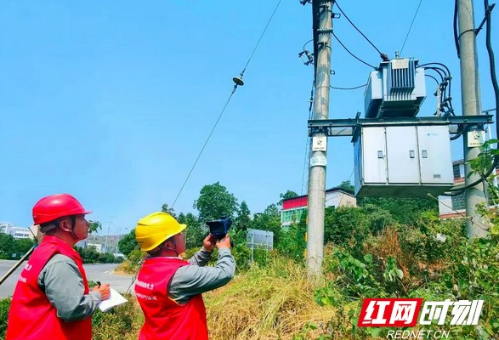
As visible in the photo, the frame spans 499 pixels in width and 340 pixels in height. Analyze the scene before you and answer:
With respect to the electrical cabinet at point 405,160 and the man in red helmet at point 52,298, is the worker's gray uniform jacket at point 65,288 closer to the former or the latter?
the man in red helmet at point 52,298

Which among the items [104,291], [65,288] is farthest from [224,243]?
[65,288]

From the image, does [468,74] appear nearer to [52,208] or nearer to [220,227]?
[220,227]

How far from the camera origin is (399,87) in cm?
504

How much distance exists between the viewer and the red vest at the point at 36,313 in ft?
6.89

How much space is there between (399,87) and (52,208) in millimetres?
4540

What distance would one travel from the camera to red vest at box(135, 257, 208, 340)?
2.18 m

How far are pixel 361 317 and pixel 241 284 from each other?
2.37 m

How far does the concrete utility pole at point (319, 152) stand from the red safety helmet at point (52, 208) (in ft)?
10.8

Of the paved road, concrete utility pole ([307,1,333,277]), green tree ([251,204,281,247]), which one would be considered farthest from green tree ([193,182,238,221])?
concrete utility pole ([307,1,333,277])

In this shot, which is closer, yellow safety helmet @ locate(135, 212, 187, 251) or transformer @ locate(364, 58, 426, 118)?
yellow safety helmet @ locate(135, 212, 187, 251)

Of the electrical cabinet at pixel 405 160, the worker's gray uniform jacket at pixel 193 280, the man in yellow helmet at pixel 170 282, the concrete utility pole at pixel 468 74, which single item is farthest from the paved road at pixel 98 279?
the concrete utility pole at pixel 468 74

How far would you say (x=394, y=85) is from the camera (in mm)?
5059

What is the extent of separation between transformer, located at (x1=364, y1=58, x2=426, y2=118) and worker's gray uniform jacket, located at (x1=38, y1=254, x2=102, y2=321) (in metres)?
4.47

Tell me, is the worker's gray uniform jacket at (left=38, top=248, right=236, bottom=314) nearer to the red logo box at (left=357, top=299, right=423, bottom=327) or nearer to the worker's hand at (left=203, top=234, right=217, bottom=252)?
the worker's hand at (left=203, top=234, right=217, bottom=252)
